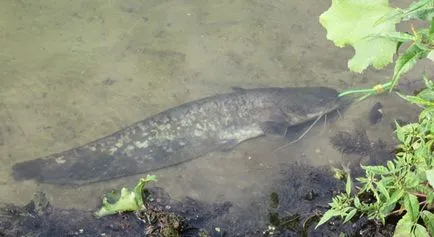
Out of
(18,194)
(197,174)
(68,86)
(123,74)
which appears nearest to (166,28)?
(123,74)

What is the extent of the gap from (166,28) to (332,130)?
215cm

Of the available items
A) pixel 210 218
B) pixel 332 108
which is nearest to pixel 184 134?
pixel 210 218

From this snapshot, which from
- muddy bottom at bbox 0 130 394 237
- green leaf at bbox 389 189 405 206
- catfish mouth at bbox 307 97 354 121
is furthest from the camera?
catfish mouth at bbox 307 97 354 121

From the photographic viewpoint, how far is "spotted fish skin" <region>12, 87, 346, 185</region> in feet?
14.4

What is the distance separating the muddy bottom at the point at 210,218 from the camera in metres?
3.84

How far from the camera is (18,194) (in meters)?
4.21

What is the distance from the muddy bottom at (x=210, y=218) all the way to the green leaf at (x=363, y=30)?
1.52 m

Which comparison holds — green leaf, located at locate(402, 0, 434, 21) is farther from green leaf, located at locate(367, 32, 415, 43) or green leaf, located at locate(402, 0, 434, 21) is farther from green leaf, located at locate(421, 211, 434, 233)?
green leaf, located at locate(421, 211, 434, 233)

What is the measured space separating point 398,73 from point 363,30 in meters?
0.29

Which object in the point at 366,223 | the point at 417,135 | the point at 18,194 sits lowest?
the point at 18,194

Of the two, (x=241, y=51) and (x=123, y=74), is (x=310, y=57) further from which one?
(x=123, y=74)

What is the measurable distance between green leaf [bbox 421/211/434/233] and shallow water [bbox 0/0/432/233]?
4.83 feet

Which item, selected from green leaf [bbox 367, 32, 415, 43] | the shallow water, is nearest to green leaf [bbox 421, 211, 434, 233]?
green leaf [bbox 367, 32, 415, 43]

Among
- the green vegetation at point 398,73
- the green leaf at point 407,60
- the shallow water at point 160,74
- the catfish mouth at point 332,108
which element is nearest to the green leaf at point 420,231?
the green vegetation at point 398,73
